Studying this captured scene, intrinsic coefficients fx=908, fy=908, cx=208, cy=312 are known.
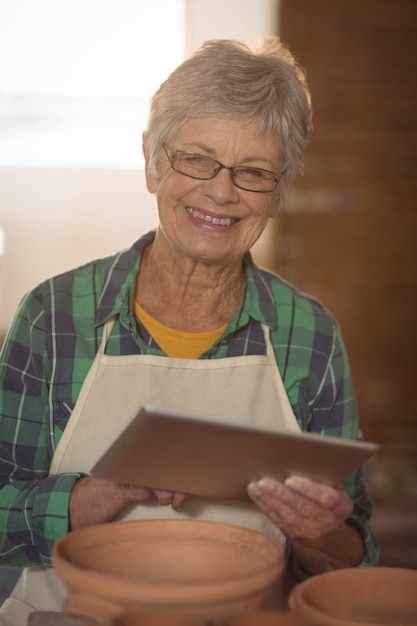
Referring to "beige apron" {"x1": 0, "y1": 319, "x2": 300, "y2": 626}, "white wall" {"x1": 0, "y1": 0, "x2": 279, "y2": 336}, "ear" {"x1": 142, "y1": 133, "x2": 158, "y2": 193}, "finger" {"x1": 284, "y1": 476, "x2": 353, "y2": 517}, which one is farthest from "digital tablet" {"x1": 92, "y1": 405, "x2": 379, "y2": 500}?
"white wall" {"x1": 0, "y1": 0, "x2": 279, "y2": 336}

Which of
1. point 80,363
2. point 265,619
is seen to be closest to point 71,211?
point 80,363

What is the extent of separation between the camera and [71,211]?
14.2 feet

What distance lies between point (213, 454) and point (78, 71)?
10.6ft

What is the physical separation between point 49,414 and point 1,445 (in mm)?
111

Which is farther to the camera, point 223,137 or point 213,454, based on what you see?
point 223,137

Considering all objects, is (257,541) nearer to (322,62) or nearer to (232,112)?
(232,112)

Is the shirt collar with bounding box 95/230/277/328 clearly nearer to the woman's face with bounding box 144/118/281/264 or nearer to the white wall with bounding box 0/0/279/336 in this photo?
the woman's face with bounding box 144/118/281/264

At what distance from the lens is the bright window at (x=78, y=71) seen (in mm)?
4102

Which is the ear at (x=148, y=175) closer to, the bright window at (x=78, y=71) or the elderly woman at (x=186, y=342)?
the elderly woman at (x=186, y=342)

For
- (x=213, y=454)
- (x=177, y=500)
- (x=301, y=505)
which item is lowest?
(x=177, y=500)

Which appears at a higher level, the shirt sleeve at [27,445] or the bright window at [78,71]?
the bright window at [78,71]

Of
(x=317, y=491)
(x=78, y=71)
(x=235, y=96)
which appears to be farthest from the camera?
(x=78, y=71)

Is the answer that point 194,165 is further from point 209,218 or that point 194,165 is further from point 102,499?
point 102,499

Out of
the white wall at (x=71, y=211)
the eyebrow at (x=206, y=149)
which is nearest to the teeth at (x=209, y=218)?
the eyebrow at (x=206, y=149)
